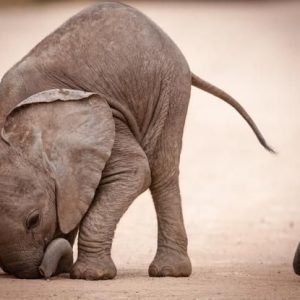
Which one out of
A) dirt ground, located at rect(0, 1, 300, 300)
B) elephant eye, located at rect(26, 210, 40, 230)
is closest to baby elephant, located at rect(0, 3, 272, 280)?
elephant eye, located at rect(26, 210, 40, 230)

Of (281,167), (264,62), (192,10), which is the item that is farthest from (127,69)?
(192,10)

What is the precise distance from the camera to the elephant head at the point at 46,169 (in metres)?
8.21

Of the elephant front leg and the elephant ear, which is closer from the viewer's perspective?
the elephant ear

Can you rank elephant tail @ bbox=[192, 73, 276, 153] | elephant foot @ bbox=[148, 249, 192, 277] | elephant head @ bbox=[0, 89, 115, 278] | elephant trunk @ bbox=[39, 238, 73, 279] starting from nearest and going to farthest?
elephant head @ bbox=[0, 89, 115, 278], elephant trunk @ bbox=[39, 238, 73, 279], elephant foot @ bbox=[148, 249, 192, 277], elephant tail @ bbox=[192, 73, 276, 153]

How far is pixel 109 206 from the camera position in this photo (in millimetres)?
8469

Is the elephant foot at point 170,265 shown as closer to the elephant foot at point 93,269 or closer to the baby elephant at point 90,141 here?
the baby elephant at point 90,141

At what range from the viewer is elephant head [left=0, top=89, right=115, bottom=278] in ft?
26.9

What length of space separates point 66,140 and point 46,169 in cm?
23

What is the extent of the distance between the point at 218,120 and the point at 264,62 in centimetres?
557

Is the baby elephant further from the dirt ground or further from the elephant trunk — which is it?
the dirt ground

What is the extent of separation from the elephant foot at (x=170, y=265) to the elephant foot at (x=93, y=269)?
0.57 m

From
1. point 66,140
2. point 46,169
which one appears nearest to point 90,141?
point 66,140

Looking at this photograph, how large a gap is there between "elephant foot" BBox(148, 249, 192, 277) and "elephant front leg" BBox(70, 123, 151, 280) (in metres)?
0.53

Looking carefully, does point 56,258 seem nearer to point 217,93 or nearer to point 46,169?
point 46,169
